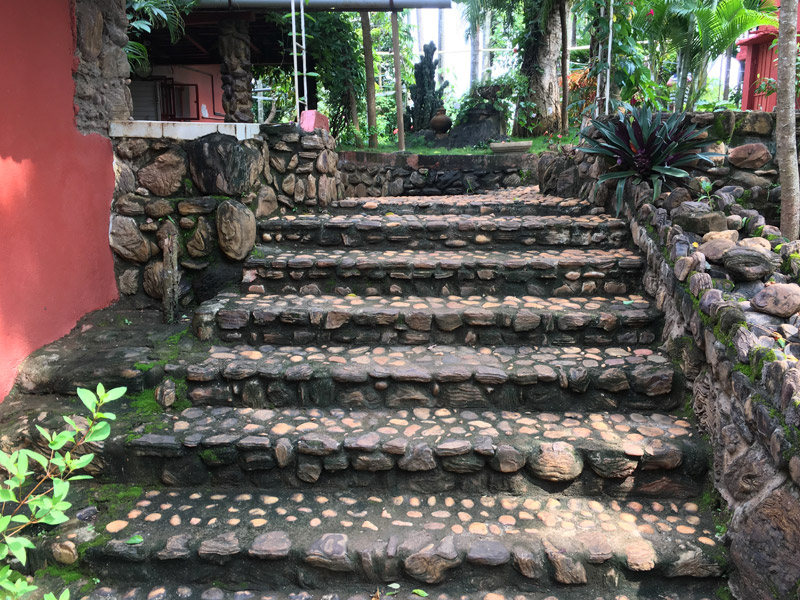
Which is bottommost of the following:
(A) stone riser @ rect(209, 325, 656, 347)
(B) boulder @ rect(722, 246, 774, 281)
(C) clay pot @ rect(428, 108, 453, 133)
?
(A) stone riser @ rect(209, 325, 656, 347)

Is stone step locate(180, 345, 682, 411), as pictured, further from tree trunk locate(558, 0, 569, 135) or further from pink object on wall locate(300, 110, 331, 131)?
tree trunk locate(558, 0, 569, 135)

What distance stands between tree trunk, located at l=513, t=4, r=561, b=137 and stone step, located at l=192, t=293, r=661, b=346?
639 cm

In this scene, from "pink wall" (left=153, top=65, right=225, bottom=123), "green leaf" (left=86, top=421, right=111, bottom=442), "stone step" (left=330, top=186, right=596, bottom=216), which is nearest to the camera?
"green leaf" (left=86, top=421, right=111, bottom=442)

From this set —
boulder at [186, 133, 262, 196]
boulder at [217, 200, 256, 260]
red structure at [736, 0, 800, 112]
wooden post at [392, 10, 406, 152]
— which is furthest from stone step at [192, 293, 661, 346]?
red structure at [736, 0, 800, 112]

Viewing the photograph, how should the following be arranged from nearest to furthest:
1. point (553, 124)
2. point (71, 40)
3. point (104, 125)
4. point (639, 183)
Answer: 1. point (71, 40)
2. point (104, 125)
3. point (639, 183)
4. point (553, 124)

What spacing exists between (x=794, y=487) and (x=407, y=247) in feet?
8.92

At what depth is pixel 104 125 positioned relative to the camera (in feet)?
12.2

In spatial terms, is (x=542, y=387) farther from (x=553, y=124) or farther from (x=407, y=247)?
(x=553, y=124)

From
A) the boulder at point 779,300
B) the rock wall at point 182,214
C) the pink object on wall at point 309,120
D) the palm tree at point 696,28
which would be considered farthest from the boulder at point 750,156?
the rock wall at point 182,214

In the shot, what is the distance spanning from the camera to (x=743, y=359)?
2.26 m

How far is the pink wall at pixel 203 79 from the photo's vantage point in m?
11.3

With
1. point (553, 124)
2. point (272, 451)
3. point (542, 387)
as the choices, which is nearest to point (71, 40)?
point (272, 451)

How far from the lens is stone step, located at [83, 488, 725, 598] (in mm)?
2121

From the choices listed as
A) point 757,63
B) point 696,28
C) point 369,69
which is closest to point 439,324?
point 696,28
